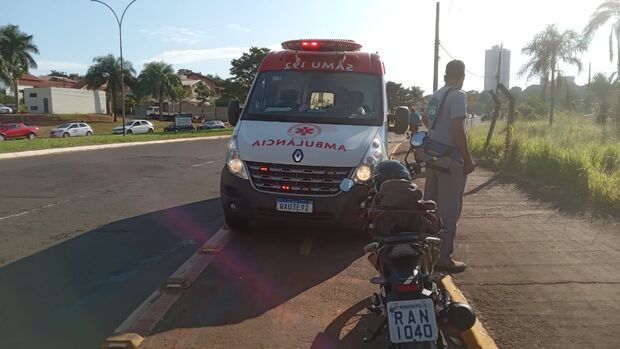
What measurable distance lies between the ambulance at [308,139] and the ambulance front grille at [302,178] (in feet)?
0.04

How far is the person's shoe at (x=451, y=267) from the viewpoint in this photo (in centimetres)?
535

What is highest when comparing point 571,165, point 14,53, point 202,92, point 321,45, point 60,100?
point 14,53

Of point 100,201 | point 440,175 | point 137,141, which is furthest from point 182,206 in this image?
point 137,141

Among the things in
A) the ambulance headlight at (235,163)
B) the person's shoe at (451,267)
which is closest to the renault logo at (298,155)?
the ambulance headlight at (235,163)

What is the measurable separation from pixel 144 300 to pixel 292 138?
256 centimetres

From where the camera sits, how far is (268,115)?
7164 millimetres

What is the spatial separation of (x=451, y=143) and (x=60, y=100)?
279 feet

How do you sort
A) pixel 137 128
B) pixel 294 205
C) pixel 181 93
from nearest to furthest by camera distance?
1. pixel 294 205
2. pixel 137 128
3. pixel 181 93

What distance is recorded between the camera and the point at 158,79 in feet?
292

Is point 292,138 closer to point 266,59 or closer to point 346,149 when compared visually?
point 346,149

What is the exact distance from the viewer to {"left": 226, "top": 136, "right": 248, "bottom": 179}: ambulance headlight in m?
6.45

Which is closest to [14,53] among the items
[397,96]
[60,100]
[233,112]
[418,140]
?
[60,100]

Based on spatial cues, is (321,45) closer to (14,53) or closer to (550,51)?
(550,51)

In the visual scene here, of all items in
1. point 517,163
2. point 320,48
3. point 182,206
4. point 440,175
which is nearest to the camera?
point 440,175
